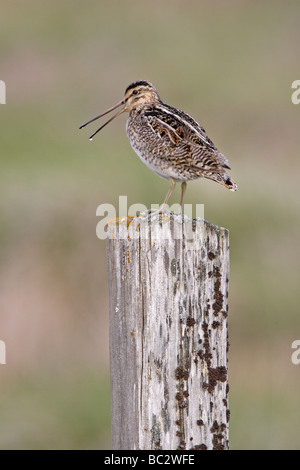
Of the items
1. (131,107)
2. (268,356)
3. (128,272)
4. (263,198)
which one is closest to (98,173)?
(263,198)

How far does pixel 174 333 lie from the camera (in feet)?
12.1

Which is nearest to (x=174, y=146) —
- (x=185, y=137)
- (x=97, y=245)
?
(x=185, y=137)

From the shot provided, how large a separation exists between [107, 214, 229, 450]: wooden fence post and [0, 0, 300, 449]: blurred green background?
4.58 m

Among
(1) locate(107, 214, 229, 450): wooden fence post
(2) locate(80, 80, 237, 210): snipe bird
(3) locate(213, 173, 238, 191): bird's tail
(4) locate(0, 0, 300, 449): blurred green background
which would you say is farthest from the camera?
(4) locate(0, 0, 300, 449): blurred green background

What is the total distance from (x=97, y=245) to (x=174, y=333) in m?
6.47

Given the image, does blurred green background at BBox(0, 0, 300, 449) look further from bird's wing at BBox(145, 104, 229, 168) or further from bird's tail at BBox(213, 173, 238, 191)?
bird's tail at BBox(213, 173, 238, 191)

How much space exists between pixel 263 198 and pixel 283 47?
10749 millimetres

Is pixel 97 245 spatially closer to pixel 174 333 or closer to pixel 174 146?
pixel 174 146

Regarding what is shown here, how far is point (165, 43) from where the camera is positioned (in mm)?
22328

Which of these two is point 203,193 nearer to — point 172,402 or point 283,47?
point 172,402

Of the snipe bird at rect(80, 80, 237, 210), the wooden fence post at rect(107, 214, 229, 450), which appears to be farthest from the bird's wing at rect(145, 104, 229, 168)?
the wooden fence post at rect(107, 214, 229, 450)

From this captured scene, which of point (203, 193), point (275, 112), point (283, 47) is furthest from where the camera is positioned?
point (283, 47)

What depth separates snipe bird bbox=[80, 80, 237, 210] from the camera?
5.26m

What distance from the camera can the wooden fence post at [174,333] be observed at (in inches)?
145
